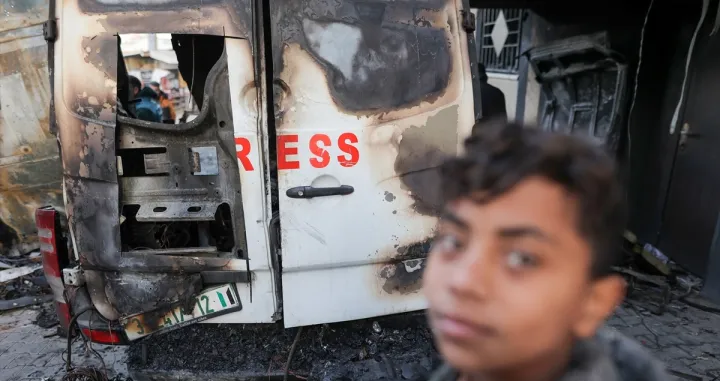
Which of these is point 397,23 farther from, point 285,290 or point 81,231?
point 81,231

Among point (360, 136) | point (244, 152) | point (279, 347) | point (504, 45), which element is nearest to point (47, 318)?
point (279, 347)

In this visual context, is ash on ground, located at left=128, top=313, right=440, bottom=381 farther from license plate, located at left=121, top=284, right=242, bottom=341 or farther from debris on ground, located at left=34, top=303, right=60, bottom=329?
debris on ground, located at left=34, top=303, right=60, bottom=329

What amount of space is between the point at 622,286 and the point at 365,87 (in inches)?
62.1

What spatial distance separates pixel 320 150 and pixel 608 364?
1.56 m

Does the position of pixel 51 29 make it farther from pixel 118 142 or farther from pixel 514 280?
pixel 514 280

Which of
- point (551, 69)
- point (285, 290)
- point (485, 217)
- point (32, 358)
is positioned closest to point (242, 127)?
point (285, 290)

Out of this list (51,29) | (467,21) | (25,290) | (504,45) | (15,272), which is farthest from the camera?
(504,45)

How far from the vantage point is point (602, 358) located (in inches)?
33.3

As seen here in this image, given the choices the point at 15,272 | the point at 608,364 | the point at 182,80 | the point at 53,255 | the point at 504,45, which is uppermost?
the point at 504,45

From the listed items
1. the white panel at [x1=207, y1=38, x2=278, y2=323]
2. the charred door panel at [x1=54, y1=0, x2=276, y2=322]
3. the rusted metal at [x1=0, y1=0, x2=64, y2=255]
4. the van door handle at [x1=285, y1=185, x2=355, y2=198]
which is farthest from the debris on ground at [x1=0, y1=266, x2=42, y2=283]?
the van door handle at [x1=285, y1=185, x2=355, y2=198]

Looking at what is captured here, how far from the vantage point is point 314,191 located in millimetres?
2182

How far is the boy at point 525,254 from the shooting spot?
0.72 meters

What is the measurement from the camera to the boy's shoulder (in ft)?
2.66

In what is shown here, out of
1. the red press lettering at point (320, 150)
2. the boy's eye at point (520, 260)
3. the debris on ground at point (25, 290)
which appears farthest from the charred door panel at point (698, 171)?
the debris on ground at point (25, 290)
